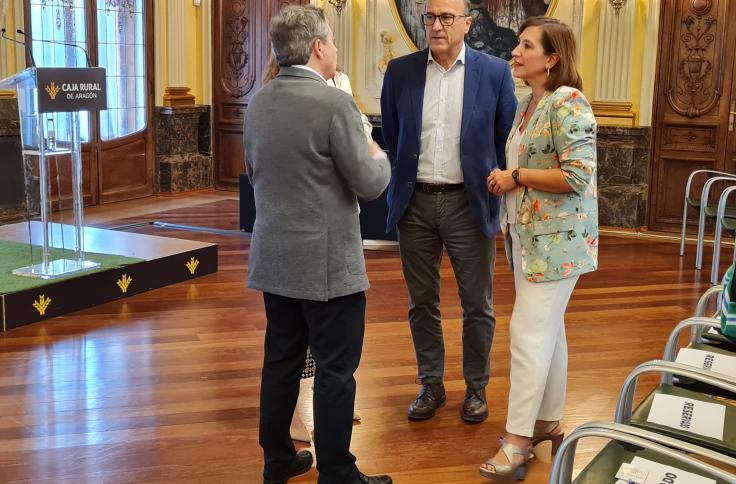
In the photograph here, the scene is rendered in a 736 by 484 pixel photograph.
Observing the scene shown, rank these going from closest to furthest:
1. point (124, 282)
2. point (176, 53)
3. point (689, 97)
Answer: point (124, 282)
point (689, 97)
point (176, 53)

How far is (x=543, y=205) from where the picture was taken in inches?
122

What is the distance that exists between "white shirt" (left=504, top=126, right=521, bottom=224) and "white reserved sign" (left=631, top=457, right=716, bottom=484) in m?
1.11

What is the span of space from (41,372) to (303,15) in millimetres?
2441

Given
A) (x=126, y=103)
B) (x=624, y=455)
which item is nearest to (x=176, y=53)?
(x=126, y=103)

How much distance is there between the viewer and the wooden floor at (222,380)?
135 inches

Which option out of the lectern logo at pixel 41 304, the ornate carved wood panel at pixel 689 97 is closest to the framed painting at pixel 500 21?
the ornate carved wood panel at pixel 689 97

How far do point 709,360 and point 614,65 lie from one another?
5860mm

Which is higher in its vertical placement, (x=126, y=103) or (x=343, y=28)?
(x=343, y=28)

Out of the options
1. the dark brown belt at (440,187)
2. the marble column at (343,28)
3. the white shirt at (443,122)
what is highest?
the marble column at (343,28)

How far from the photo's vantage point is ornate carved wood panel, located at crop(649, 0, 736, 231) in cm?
796

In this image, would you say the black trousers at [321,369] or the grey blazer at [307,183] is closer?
the grey blazer at [307,183]

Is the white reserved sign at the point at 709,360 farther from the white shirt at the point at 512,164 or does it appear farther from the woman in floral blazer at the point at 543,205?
the white shirt at the point at 512,164

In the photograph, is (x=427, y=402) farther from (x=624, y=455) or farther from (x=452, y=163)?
(x=624, y=455)

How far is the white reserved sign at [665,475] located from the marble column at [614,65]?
640 centimetres
